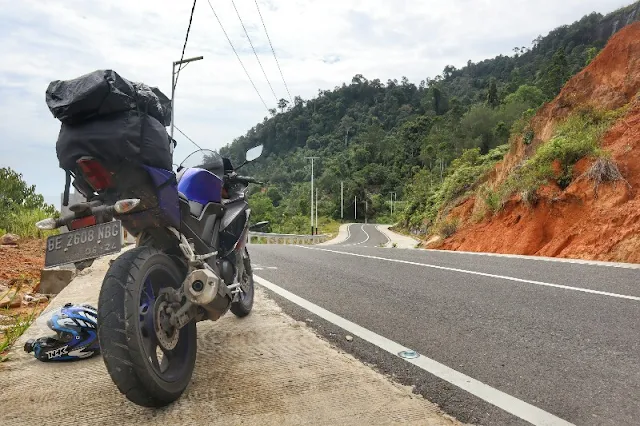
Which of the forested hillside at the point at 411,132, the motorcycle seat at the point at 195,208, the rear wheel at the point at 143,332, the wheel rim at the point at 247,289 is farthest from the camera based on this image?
the forested hillside at the point at 411,132

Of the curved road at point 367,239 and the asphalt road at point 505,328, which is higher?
the asphalt road at point 505,328

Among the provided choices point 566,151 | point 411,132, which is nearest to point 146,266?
point 566,151

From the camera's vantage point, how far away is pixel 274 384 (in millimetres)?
2596

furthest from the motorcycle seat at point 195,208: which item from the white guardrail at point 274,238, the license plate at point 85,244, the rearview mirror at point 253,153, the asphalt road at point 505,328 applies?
the white guardrail at point 274,238

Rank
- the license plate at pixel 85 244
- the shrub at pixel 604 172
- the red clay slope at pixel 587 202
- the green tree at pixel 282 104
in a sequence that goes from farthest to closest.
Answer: the green tree at pixel 282 104, the shrub at pixel 604 172, the red clay slope at pixel 587 202, the license plate at pixel 85 244

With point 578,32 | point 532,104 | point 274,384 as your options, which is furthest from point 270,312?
point 578,32

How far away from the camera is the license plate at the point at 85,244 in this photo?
2281 millimetres

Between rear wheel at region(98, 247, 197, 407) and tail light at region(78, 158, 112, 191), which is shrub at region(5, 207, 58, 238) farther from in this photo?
rear wheel at region(98, 247, 197, 407)

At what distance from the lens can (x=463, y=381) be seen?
8.95 feet

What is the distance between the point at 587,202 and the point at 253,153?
12698 millimetres

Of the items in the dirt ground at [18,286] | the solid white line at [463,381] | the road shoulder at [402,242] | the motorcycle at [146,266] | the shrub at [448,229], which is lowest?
the road shoulder at [402,242]

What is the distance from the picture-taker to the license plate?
89.8 inches

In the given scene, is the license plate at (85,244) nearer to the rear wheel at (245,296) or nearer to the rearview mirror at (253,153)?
the rear wheel at (245,296)

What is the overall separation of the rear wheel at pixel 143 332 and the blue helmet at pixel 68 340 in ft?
2.32
